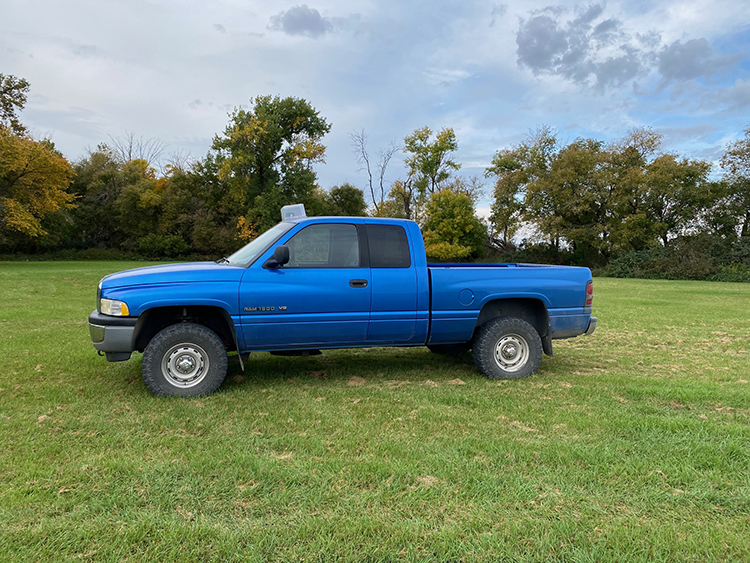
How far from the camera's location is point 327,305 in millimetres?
5535

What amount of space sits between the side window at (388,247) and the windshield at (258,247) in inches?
38.1

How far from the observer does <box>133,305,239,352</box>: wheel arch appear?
5371mm

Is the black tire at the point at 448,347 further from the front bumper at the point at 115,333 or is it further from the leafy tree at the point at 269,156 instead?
the leafy tree at the point at 269,156

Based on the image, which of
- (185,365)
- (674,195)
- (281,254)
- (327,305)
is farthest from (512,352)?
(674,195)

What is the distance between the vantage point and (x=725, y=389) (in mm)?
5641

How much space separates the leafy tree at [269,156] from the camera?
141ft

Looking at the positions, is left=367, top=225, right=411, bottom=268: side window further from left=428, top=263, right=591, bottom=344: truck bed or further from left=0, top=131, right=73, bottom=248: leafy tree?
left=0, top=131, right=73, bottom=248: leafy tree

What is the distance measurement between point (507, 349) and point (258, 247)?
3264mm

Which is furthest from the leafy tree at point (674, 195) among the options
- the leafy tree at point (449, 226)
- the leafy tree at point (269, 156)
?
the leafy tree at point (269, 156)

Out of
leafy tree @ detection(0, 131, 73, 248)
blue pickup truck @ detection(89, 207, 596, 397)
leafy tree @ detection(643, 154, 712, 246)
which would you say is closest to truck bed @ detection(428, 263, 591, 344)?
blue pickup truck @ detection(89, 207, 596, 397)

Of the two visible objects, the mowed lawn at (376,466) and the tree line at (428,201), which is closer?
the mowed lawn at (376,466)

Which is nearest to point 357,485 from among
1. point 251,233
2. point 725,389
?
point 725,389

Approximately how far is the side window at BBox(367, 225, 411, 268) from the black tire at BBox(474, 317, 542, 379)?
4.42 feet

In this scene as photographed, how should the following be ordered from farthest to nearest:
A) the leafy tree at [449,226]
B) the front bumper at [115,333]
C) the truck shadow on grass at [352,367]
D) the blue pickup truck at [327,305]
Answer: the leafy tree at [449,226], the truck shadow on grass at [352,367], the blue pickup truck at [327,305], the front bumper at [115,333]
